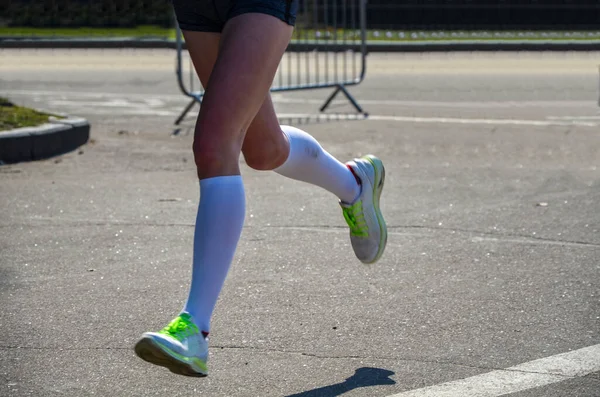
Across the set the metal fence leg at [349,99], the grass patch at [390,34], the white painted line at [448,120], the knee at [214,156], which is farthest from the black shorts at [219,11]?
the grass patch at [390,34]

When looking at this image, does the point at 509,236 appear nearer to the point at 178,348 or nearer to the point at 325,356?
the point at 325,356

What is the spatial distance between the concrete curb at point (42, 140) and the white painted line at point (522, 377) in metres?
5.17

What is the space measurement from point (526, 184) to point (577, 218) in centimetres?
117

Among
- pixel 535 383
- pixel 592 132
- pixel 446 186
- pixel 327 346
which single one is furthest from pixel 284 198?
pixel 592 132

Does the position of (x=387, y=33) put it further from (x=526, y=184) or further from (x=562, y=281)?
(x=562, y=281)

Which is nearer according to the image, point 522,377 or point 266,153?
point 522,377

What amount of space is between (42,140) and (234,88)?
5.12 meters

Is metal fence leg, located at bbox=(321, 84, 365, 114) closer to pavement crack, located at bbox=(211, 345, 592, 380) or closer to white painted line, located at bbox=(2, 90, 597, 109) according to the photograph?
white painted line, located at bbox=(2, 90, 597, 109)

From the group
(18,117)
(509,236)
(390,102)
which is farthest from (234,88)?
(390,102)

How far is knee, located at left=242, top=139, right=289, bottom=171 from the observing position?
4.13 meters

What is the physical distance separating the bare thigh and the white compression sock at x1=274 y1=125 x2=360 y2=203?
0.64m

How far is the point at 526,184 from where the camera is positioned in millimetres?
7254

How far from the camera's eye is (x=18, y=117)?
901cm

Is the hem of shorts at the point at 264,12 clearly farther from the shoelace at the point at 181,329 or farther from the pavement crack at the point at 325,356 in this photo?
the pavement crack at the point at 325,356
